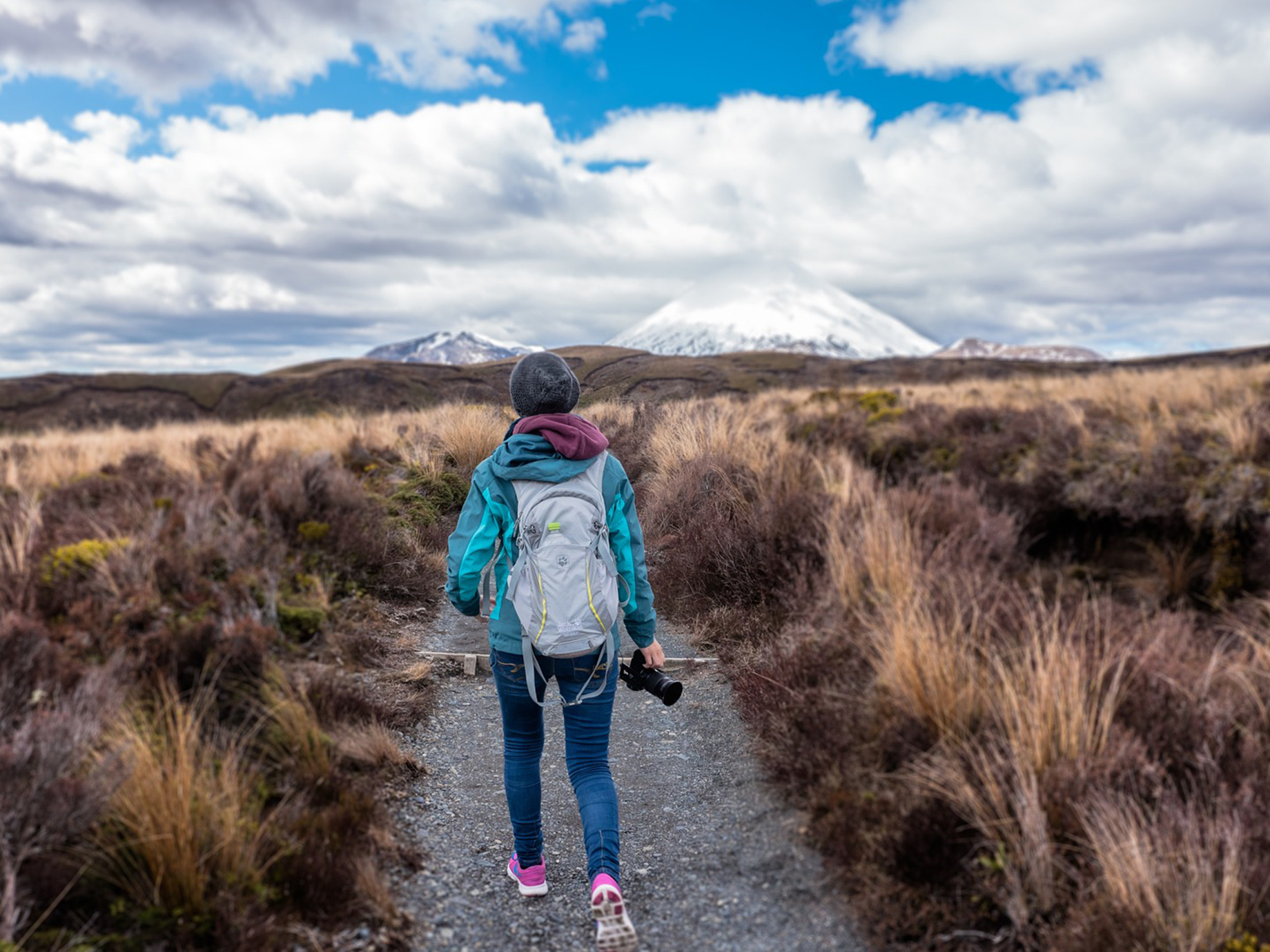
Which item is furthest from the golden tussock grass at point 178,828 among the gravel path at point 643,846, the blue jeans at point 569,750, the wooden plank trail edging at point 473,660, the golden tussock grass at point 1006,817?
the wooden plank trail edging at point 473,660

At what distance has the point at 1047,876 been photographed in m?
2.41

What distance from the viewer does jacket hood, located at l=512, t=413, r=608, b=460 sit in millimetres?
2615

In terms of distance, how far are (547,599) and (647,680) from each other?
57 cm

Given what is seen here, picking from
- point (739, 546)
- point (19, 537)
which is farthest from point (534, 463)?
point (739, 546)

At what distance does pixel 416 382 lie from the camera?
23.2 meters

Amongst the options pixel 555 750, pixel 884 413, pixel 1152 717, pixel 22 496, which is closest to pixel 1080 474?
pixel 884 413

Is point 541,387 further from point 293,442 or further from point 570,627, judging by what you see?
point 293,442

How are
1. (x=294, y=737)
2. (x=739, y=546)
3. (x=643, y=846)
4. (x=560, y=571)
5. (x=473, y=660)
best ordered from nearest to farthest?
(x=560, y=571) → (x=294, y=737) → (x=643, y=846) → (x=473, y=660) → (x=739, y=546)

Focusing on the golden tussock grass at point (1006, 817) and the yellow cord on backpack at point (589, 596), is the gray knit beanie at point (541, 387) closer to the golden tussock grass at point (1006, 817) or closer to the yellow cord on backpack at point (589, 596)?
the yellow cord on backpack at point (589, 596)

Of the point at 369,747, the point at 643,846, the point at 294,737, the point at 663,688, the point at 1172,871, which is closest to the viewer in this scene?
the point at 1172,871

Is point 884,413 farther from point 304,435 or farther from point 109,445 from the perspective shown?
point 109,445

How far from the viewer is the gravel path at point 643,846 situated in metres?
2.78

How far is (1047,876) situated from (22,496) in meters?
6.93

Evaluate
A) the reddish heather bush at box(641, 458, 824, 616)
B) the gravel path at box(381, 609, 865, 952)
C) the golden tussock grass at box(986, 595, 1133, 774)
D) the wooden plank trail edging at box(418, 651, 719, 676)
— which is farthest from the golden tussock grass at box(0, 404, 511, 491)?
the golden tussock grass at box(986, 595, 1133, 774)
